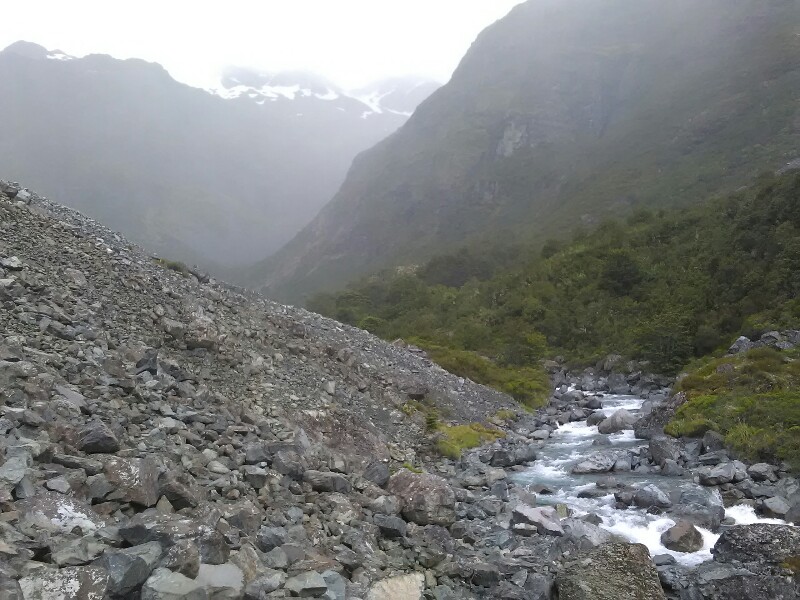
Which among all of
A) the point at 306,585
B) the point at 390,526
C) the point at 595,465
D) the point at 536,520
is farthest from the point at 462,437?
the point at 306,585

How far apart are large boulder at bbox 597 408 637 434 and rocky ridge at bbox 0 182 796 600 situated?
6903mm

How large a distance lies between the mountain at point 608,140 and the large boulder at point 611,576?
9778cm

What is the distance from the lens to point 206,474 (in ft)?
32.0

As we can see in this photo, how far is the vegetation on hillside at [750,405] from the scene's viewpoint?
60.6 feet

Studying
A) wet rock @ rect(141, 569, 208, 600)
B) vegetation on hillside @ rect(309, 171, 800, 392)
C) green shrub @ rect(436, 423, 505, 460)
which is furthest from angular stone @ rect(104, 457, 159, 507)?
vegetation on hillside @ rect(309, 171, 800, 392)

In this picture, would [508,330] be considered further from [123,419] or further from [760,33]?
[760,33]

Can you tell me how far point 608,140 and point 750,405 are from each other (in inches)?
5854

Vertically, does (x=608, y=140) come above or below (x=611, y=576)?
above

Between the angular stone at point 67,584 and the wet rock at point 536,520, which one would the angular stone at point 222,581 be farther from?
the wet rock at point 536,520

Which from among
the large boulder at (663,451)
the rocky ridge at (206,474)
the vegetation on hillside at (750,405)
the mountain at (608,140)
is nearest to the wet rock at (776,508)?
the rocky ridge at (206,474)

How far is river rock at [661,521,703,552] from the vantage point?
1187 centimetres

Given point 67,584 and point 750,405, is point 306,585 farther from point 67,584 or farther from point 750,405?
point 750,405

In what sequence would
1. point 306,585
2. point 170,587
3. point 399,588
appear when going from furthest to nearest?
point 399,588 < point 306,585 < point 170,587

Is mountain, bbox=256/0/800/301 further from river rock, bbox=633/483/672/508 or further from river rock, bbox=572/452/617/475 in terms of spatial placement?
river rock, bbox=633/483/672/508
